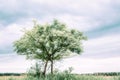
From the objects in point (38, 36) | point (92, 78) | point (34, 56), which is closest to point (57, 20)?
point (38, 36)

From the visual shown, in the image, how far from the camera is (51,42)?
38438mm

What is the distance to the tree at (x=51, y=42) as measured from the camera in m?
38.8

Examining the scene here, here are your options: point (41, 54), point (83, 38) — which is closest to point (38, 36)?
point (41, 54)

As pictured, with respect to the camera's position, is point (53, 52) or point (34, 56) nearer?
point (53, 52)

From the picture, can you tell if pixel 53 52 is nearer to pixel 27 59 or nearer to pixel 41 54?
pixel 41 54

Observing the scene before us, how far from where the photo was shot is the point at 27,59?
1698 inches

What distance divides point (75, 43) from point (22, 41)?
23.5 ft

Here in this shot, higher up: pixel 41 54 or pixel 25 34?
pixel 25 34

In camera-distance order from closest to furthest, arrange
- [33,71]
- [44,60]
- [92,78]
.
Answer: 1. [92,78]
2. [33,71]
3. [44,60]

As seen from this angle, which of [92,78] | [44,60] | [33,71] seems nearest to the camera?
[92,78]

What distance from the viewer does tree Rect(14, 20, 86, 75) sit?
38.8 m

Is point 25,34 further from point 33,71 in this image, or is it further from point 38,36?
point 33,71

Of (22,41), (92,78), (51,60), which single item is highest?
(22,41)

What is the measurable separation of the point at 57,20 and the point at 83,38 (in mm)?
4189
